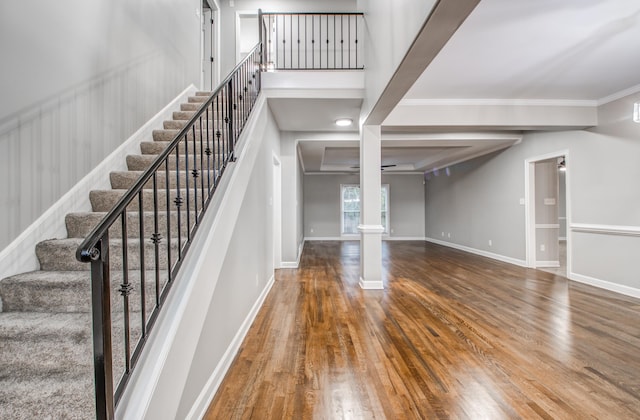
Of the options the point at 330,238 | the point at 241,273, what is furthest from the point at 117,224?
the point at 330,238

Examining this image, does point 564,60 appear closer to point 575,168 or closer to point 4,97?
point 575,168

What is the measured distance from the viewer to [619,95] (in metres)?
4.01

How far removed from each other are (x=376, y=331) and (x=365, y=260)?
4.97 ft

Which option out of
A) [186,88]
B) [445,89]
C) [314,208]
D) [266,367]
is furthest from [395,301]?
[314,208]

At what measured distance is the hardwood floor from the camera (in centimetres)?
175

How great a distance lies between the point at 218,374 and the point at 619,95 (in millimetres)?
5639

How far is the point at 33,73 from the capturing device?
193cm

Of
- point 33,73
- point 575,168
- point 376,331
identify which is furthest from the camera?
point 575,168

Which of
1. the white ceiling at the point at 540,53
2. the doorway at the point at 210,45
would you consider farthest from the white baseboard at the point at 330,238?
the white ceiling at the point at 540,53

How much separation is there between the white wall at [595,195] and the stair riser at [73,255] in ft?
17.3

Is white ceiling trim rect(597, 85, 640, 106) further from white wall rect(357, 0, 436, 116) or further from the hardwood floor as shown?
white wall rect(357, 0, 436, 116)

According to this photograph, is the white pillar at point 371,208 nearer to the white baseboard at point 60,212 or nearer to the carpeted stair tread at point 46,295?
the white baseboard at point 60,212

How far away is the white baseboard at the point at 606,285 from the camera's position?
12.5ft

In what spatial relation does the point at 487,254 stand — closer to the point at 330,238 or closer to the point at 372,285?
the point at 372,285
